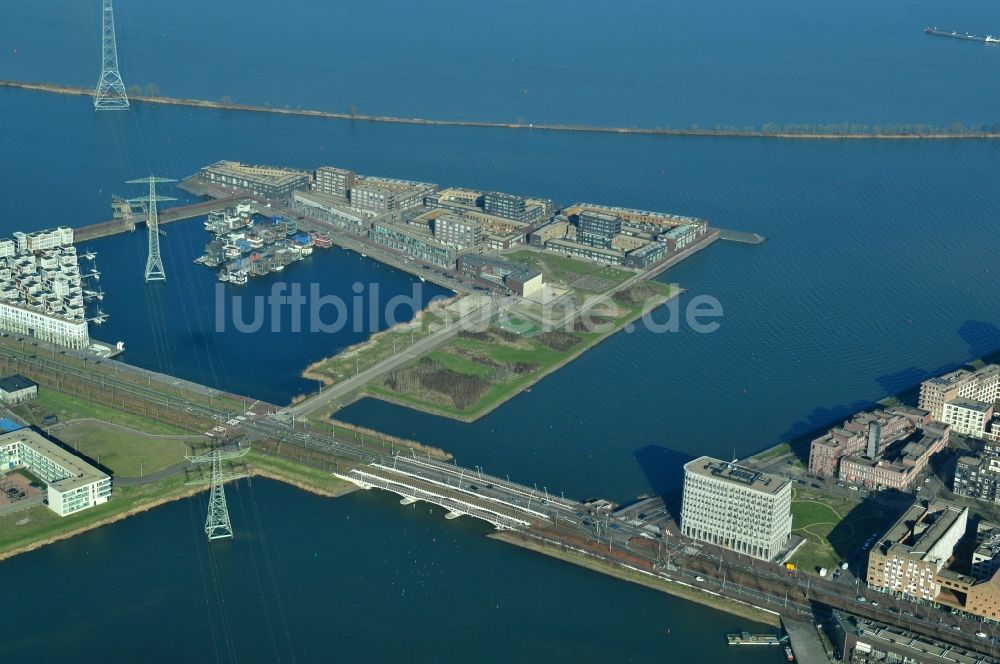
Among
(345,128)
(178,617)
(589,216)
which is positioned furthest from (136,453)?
(345,128)

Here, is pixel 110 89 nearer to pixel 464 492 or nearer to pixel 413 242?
pixel 413 242

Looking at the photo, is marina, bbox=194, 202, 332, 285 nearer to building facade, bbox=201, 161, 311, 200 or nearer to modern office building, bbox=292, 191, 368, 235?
modern office building, bbox=292, 191, 368, 235

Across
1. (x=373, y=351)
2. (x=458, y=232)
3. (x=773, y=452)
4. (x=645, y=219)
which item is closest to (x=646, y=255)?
(x=645, y=219)

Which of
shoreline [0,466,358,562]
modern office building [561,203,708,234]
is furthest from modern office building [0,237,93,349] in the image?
modern office building [561,203,708,234]

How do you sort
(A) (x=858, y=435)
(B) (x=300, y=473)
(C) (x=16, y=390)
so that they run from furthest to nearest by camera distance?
(C) (x=16, y=390) < (A) (x=858, y=435) < (B) (x=300, y=473)

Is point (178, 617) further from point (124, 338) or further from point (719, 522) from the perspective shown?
point (124, 338)

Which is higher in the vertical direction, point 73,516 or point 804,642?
point 73,516

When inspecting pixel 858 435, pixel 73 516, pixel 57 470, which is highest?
pixel 858 435
